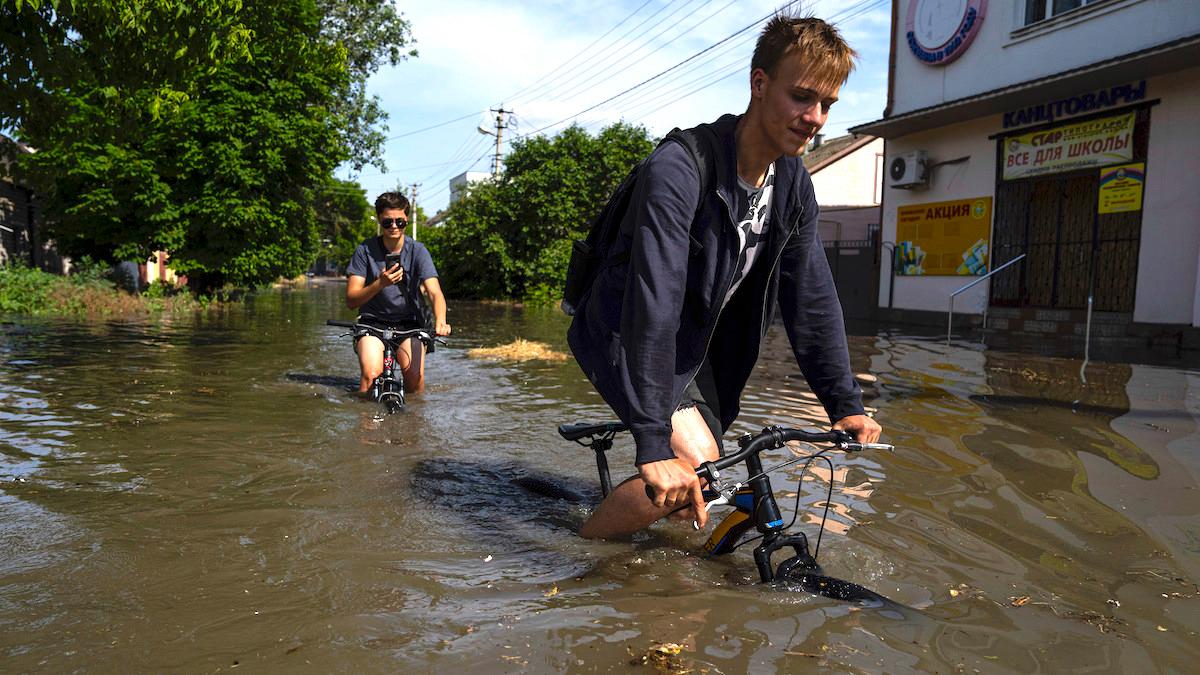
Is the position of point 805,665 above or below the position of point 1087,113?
below

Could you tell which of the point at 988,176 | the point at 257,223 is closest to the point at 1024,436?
the point at 988,176

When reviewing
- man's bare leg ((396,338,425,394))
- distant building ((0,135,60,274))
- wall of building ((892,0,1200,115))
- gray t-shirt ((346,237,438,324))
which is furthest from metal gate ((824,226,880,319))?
distant building ((0,135,60,274))

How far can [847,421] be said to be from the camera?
9.73 feet

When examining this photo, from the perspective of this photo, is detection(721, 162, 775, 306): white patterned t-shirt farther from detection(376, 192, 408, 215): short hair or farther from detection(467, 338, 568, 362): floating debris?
detection(467, 338, 568, 362): floating debris

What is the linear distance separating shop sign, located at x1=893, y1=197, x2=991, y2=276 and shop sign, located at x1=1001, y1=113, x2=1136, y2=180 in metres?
1.16

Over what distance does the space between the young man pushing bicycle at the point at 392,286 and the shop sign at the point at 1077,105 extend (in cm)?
1387

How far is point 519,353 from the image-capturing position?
11609mm

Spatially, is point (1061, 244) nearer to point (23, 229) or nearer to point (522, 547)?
point (522, 547)

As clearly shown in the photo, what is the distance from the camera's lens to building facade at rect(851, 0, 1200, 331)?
13984 millimetres

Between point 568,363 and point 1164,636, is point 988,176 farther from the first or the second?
point 1164,636

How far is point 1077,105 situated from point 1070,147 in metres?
0.80

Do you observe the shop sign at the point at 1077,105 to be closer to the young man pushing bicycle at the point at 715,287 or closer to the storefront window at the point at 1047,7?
the storefront window at the point at 1047,7

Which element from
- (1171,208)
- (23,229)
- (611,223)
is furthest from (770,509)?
(23,229)

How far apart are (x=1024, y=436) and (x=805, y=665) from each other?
14.2ft
